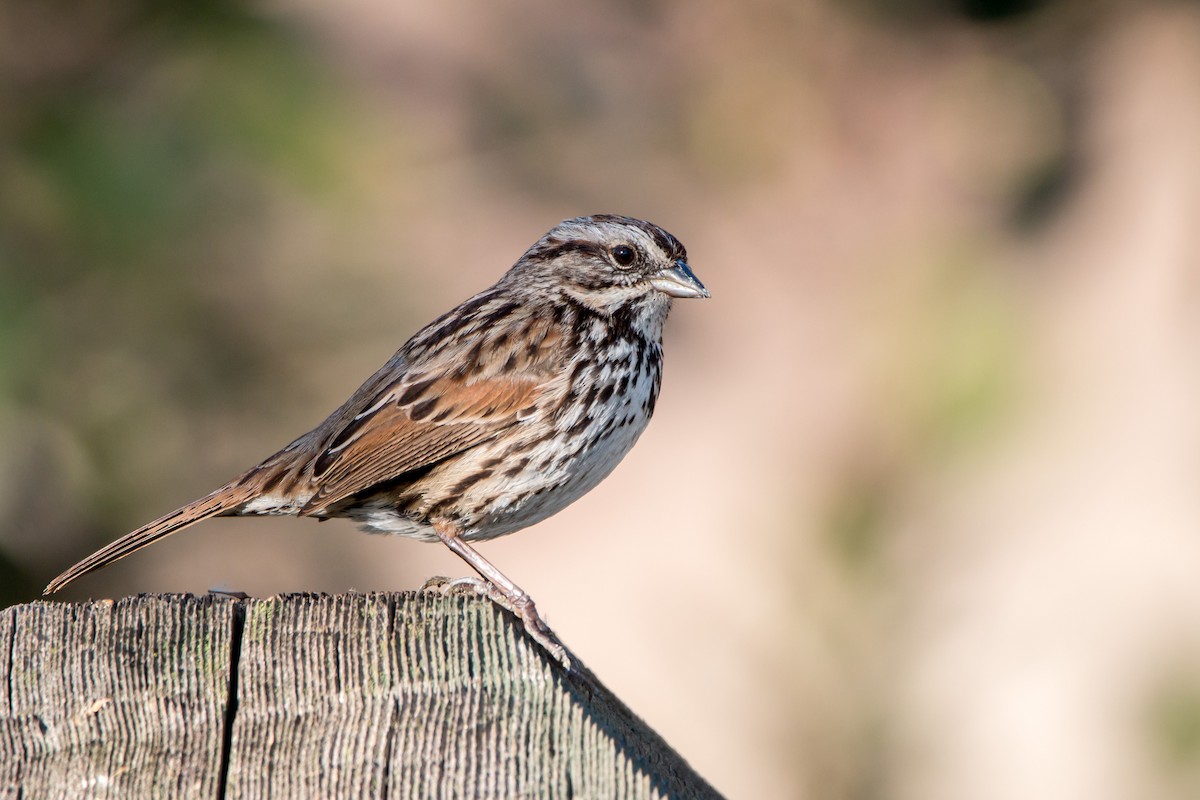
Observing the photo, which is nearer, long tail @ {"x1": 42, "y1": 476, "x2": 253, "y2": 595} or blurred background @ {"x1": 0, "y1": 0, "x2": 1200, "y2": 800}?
long tail @ {"x1": 42, "y1": 476, "x2": 253, "y2": 595}

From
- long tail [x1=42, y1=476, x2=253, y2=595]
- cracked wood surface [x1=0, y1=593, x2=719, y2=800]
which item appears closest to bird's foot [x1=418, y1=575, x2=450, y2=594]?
long tail [x1=42, y1=476, x2=253, y2=595]

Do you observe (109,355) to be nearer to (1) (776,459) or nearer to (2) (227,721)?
(1) (776,459)

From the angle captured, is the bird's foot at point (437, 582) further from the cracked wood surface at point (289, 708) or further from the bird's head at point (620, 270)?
the bird's head at point (620, 270)

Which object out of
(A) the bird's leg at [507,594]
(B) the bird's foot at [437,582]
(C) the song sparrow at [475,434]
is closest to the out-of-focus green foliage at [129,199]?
(C) the song sparrow at [475,434]

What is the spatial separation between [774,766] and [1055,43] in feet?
14.2

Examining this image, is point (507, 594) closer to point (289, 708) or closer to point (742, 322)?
point (289, 708)

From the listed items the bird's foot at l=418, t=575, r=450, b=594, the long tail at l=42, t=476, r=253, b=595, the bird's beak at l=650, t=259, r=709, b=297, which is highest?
the bird's beak at l=650, t=259, r=709, b=297

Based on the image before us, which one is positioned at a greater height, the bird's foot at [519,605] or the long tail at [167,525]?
the long tail at [167,525]

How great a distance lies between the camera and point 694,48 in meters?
7.59

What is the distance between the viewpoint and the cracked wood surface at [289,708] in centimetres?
214

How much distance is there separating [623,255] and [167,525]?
4.66 ft

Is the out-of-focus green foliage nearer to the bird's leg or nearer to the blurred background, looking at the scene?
the blurred background

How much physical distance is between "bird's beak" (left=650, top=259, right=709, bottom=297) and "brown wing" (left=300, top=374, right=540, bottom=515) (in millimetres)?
551

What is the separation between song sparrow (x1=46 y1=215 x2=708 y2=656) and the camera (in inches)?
150
